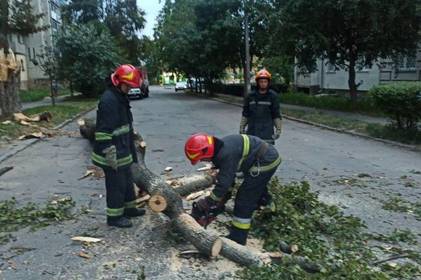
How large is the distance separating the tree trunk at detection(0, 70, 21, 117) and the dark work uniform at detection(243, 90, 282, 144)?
12297 millimetres

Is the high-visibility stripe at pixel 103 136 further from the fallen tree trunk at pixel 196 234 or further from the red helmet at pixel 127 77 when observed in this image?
the fallen tree trunk at pixel 196 234

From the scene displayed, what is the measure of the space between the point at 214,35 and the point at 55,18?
40652 millimetres

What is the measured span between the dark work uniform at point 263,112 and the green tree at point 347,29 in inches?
469

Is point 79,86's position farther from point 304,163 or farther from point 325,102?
point 304,163

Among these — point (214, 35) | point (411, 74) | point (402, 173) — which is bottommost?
point (402, 173)

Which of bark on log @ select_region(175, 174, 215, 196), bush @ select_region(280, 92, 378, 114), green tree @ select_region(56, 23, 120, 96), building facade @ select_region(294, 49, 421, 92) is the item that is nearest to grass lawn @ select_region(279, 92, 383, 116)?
bush @ select_region(280, 92, 378, 114)

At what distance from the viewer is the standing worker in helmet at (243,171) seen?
445 cm

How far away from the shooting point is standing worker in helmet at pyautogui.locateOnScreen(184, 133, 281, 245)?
175 inches

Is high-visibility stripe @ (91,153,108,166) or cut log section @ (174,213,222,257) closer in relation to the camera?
cut log section @ (174,213,222,257)

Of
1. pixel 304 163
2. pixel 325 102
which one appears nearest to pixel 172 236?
pixel 304 163

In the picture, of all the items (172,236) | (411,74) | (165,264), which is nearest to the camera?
(165,264)

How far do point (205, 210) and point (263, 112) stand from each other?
250cm

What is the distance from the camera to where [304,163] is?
378 inches

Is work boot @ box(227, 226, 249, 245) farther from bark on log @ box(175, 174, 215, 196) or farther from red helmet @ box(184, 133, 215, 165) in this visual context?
bark on log @ box(175, 174, 215, 196)
